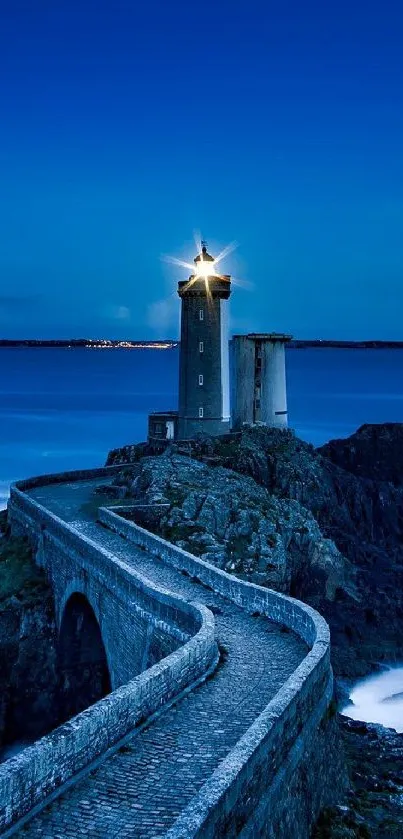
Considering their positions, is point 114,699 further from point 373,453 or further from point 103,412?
point 103,412

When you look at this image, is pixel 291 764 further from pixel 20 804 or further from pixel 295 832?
pixel 20 804

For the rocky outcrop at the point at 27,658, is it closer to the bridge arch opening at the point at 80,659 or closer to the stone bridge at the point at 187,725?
the bridge arch opening at the point at 80,659

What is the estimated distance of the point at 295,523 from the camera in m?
32.1

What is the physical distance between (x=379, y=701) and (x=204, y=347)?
2180cm

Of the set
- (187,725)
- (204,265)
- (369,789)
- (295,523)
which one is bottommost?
(369,789)

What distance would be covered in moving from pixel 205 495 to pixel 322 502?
9519mm

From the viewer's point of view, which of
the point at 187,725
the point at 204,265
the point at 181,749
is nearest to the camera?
the point at 181,749

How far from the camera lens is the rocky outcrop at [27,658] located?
23.6m

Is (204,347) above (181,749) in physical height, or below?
above

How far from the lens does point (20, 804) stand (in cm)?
973

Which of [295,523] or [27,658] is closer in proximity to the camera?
[27,658]

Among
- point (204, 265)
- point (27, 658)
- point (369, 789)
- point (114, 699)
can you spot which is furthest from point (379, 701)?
point (204, 265)

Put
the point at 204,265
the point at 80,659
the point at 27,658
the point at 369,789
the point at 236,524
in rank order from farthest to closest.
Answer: the point at 204,265
the point at 236,524
the point at 27,658
the point at 80,659
the point at 369,789

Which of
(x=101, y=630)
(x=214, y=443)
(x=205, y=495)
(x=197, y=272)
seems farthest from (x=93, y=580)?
(x=197, y=272)
